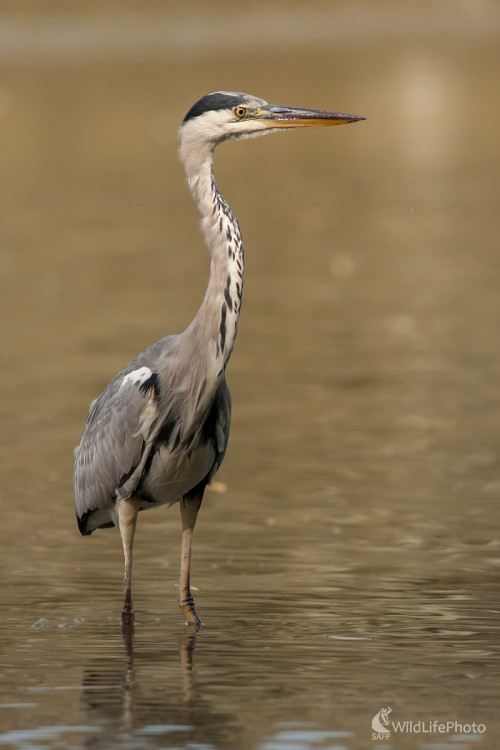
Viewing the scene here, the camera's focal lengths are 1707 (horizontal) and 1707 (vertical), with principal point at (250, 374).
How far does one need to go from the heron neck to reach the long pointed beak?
510 millimetres

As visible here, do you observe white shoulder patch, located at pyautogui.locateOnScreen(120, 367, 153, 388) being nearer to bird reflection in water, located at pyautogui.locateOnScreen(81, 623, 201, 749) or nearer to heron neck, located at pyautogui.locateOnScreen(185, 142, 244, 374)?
heron neck, located at pyautogui.locateOnScreen(185, 142, 244, 374)

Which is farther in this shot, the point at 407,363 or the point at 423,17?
the point at 423,17

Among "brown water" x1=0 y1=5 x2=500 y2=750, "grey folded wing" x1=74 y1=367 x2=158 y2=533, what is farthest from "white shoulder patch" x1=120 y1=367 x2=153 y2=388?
"brown water" x1=0 y1=5 x2=500 y2=750

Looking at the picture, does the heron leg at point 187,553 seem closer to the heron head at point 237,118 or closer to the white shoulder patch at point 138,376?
the white shoulder patch at point 138,376

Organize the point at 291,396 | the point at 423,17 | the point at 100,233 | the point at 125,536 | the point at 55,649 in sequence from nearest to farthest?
1. the point at 55,649
2. the point at 125,536
3. the point at 291,396
4. the point at 100,233
5. the point at 423,17

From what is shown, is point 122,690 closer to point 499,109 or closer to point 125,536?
point 125,536

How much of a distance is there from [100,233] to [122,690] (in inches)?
620

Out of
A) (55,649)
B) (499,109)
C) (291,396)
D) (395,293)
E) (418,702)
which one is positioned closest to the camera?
(418,702)

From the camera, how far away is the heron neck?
7012 mm

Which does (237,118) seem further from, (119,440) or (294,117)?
(119,440)

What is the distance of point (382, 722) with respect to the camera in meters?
5.78

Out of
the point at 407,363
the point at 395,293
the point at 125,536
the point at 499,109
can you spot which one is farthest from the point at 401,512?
the point at 499,109

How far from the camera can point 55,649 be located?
22.2 feet

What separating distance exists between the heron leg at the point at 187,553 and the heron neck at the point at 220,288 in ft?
2.37
